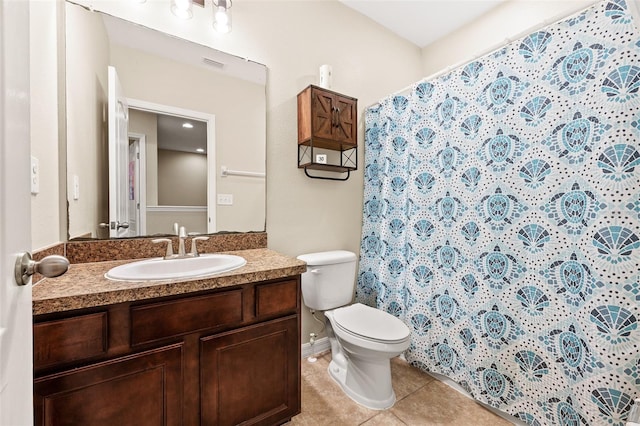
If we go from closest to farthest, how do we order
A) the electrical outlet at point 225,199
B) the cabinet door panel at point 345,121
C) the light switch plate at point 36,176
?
the light switch plate at point 36,176 → the electrical outlet at point 225,199 → the cabinet door panel at point 345,121

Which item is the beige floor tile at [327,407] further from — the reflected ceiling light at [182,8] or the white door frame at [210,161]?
the reflected ceiling light at [182,8]

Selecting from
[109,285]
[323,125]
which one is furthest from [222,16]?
[109,285]

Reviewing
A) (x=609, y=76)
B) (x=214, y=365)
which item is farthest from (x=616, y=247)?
(x=214, y=365)

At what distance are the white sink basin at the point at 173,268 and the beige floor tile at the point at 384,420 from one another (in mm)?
1060

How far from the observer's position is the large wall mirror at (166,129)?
50.1 inches

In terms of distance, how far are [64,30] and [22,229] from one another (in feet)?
4.10

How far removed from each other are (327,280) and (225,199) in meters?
0.84

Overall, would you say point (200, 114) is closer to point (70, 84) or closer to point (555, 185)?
point (70, 84)

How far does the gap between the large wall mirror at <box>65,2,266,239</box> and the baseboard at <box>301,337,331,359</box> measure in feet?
3.14

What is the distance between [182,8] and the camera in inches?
55.4

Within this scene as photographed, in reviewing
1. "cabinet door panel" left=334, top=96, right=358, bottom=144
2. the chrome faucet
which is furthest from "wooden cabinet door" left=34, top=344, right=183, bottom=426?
"cabinet door panel" left=334, top=96, right=358, bottom=144

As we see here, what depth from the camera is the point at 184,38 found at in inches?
58.7

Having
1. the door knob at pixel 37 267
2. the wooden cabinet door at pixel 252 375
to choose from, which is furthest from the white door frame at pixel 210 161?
the door knob at pixel 37 267

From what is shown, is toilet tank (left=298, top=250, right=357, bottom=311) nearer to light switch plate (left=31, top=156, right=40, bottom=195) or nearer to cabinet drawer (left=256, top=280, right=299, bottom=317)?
cabinet drawer (left=256, top=280, right=299, bottom=317)
